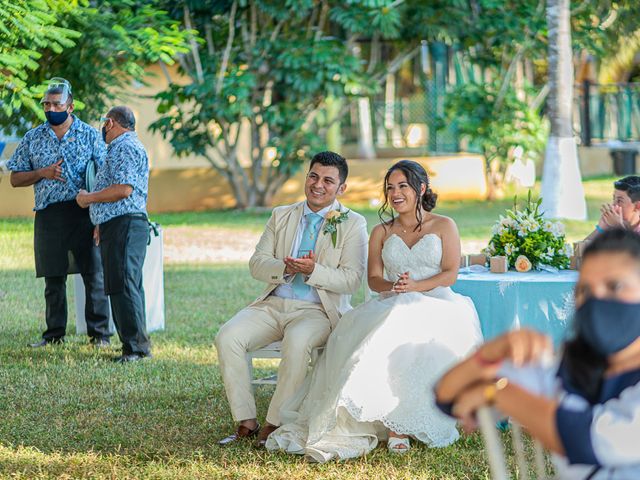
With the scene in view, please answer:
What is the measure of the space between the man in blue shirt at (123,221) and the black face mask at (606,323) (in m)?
5.67

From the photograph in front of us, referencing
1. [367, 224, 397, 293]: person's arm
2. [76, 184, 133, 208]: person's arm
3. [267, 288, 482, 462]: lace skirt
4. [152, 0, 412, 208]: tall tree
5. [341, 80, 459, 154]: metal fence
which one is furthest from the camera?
[341, 80, 459, 154]: metal fence

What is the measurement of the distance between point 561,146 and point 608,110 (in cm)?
738

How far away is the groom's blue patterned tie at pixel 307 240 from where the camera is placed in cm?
607

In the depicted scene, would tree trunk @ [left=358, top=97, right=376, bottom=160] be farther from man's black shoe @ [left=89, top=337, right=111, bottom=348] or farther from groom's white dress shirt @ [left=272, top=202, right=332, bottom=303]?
groom's white dress shirt @ [left=272, top=202, right=332, bottom=303]

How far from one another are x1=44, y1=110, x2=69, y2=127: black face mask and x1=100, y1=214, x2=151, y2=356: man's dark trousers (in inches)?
35.3

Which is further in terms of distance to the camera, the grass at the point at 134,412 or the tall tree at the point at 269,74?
the tall tree at the point at 269,74

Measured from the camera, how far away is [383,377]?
17.3ft

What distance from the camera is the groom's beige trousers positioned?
221 inches

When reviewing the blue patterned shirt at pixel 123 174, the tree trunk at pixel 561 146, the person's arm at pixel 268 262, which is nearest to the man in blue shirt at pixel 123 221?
the blue patterned shirt at pixel 123 174

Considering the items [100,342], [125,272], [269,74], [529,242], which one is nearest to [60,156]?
[125,272]

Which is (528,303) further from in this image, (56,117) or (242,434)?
(56,117)

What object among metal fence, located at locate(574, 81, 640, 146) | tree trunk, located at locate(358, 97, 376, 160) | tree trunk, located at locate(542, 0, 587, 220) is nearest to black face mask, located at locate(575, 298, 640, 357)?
tree trunk, located at locate(542, 0, 587, 220)

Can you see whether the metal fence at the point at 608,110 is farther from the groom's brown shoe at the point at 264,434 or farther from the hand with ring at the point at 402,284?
the groom's brown shoe at the point at 264,434

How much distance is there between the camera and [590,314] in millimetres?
2209
